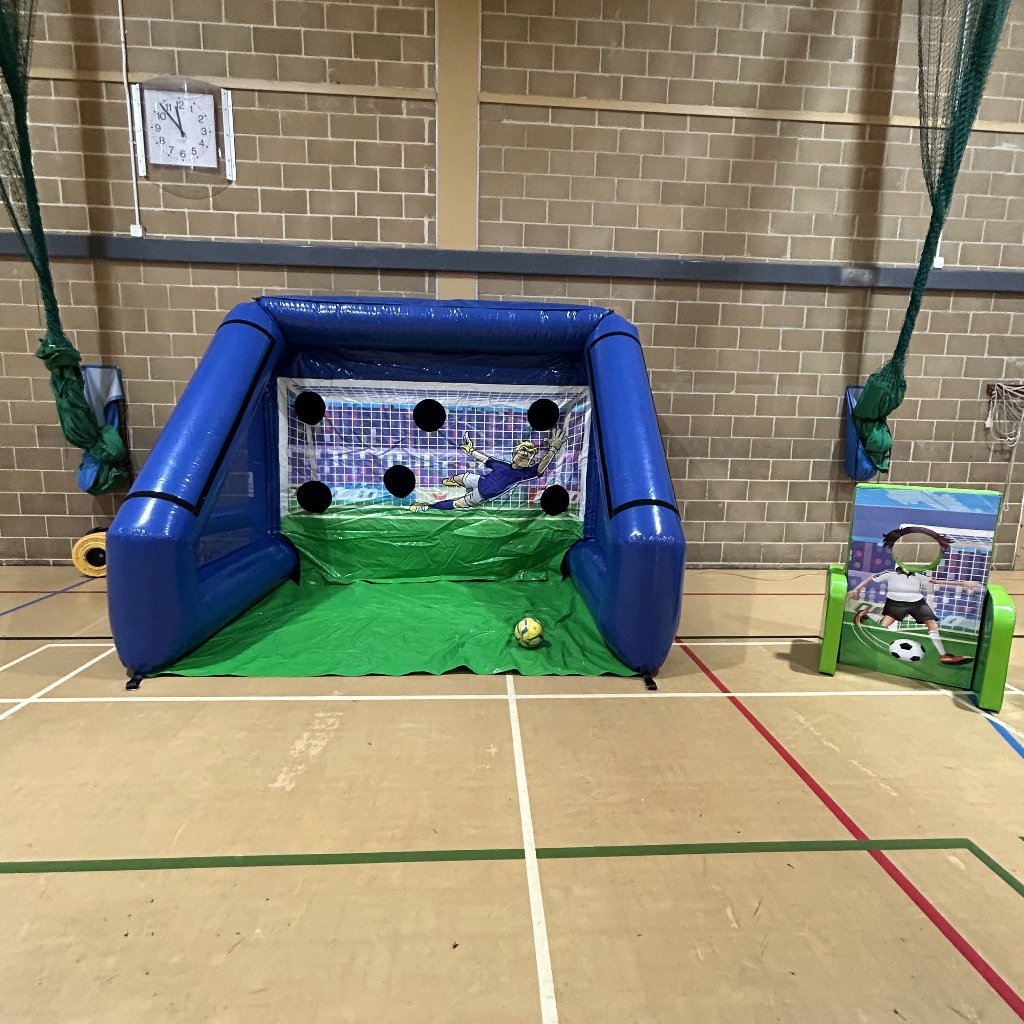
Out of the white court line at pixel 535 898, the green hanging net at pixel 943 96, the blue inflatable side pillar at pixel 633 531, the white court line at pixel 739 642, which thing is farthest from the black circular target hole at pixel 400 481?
the green hanging net at pixel 943 96

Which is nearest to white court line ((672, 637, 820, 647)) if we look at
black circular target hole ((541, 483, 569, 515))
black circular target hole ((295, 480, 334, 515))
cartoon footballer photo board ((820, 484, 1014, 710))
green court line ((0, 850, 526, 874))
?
cartoon footballer photo board ((820, 484, 1014, 710))

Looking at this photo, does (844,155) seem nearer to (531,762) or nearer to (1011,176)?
(1011,176)

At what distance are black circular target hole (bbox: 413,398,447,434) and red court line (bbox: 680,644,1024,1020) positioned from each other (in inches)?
70.3

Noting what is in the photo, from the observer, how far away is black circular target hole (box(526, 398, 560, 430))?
286 cm

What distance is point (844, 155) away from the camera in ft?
10.8

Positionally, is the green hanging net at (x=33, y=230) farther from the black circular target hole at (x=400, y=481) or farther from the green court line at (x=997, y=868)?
the green court line at (x=997, y=868)

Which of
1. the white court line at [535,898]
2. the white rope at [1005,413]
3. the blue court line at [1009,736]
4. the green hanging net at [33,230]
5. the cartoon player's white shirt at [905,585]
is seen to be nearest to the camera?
the white court line at [535,898]

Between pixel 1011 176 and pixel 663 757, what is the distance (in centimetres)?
388

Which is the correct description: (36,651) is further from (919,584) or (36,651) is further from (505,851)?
(919,584)

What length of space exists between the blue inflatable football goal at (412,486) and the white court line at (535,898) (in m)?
0.56

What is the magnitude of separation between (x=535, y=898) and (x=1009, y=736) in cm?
151

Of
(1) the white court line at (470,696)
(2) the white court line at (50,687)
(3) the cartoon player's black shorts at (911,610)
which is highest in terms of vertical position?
(3) the cartoon player's black shorts at (911,610)

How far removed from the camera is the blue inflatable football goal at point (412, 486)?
78.4 inches

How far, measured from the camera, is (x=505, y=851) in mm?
1233
